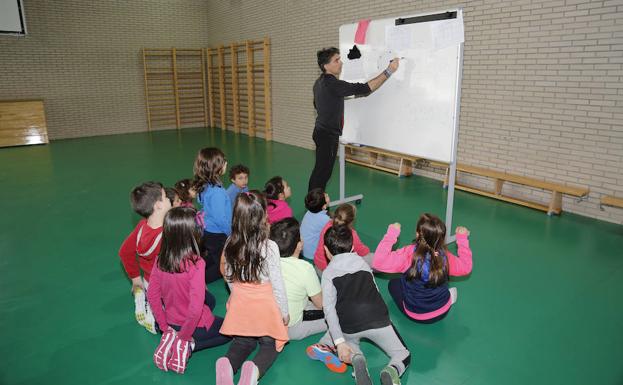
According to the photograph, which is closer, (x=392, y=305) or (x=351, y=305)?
(x=351, y=305)

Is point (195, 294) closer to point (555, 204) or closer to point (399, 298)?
point (399, 298)

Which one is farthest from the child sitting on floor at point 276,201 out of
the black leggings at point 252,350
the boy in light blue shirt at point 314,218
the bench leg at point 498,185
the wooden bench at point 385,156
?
the bench leg at point 498,185

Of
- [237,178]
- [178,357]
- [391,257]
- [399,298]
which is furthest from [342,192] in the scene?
[178,357]

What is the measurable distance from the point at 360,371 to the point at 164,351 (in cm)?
117

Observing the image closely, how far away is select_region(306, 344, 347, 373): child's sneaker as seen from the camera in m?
2.68

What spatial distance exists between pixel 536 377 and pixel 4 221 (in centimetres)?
584

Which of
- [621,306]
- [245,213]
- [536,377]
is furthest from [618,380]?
[245,213]

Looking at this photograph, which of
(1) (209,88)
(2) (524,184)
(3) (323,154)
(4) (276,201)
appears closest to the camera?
(4) (276,201)

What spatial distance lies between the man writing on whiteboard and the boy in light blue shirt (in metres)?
1.32

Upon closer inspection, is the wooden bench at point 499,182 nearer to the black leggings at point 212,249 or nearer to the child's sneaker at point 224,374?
the black leggings at point 212,249

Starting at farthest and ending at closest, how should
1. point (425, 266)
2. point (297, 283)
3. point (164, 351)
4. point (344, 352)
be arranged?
point (425, 266) < point (297, 283) < point (164, 351) < point (344, 352)

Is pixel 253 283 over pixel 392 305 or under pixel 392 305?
over

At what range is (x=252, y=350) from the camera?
8.99 ft

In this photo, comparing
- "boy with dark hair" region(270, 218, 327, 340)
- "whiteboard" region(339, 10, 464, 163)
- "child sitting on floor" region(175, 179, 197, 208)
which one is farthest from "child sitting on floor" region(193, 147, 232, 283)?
"whiteboard" region(339, 10, 464, 163)
